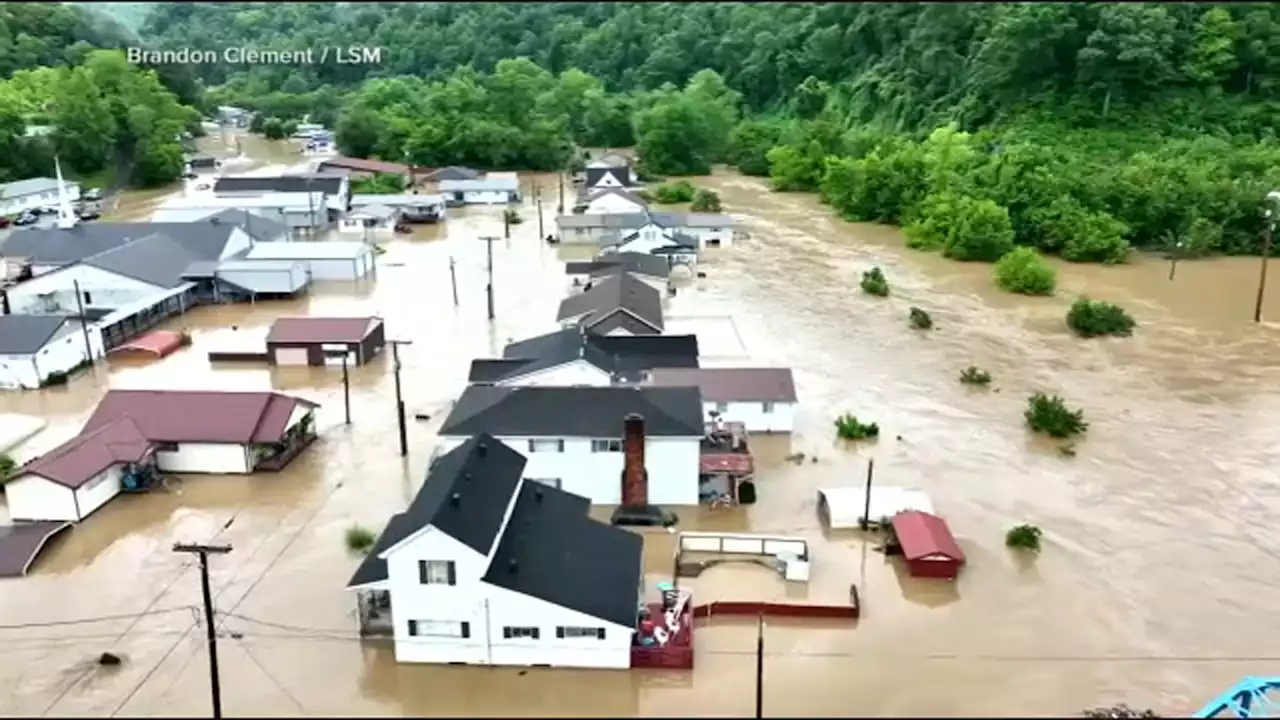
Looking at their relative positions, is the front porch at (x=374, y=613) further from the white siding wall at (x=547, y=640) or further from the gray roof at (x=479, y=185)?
the gray roof at (x=479, y=185)

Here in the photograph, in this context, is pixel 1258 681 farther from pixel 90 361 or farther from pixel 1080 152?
pixel 1080 152

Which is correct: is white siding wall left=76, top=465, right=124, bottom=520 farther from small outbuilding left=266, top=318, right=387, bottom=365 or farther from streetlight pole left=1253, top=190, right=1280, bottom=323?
streetlight pole left=1253, top=190, right=1280, bottom=323

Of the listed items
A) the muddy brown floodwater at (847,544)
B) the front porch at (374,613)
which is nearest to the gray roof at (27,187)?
the muddy brown floodwater at (847,544)

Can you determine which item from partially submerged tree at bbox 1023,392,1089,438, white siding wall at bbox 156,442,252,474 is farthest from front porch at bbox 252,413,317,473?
partially submerged tree at bbox 1023,392,1089,438

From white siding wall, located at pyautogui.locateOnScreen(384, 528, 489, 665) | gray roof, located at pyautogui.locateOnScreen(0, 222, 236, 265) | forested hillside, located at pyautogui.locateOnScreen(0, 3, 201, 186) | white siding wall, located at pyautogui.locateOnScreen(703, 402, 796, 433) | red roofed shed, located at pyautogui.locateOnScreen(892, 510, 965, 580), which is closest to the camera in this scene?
white siding wall, located at pyautogui.locateOnScreen(384, 528, 489, 665)

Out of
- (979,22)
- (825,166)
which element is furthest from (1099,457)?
(979,22)
